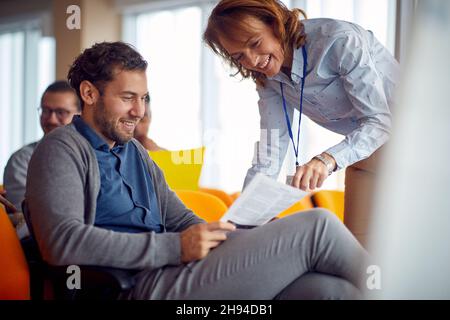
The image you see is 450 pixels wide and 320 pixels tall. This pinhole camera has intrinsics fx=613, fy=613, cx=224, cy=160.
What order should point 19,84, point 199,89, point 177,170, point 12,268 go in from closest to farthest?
1. point 12,268
2. point 177,170
3. point 199,89
4. point 19,84

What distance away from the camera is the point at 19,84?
18.6ft

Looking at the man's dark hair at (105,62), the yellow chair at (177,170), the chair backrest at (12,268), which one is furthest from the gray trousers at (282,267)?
the yellow chair at (177,170)

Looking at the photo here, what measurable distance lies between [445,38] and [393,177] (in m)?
0.29

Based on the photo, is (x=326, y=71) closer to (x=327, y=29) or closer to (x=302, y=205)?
(x=327, y=29)

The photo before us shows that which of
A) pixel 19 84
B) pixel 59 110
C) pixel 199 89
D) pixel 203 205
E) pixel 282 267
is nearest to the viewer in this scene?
pixel 282 267

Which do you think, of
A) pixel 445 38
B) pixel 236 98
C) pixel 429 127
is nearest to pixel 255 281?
pixel 429 127

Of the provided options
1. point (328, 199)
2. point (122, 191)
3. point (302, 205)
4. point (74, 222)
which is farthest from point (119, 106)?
point (328, 199)

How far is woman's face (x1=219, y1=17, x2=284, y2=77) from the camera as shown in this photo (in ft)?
5.03

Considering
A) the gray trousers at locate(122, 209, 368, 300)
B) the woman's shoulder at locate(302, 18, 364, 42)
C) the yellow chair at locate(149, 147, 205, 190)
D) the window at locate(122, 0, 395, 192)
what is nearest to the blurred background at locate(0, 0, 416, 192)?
the window at locate(122, 0, 395, 192)

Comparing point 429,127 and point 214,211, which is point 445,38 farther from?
point 214,211

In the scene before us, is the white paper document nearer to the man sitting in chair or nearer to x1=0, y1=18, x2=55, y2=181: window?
the man sitting in chair

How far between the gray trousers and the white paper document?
0.04m

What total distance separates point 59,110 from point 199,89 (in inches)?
47.1

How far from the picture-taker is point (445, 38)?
119 centimetres
